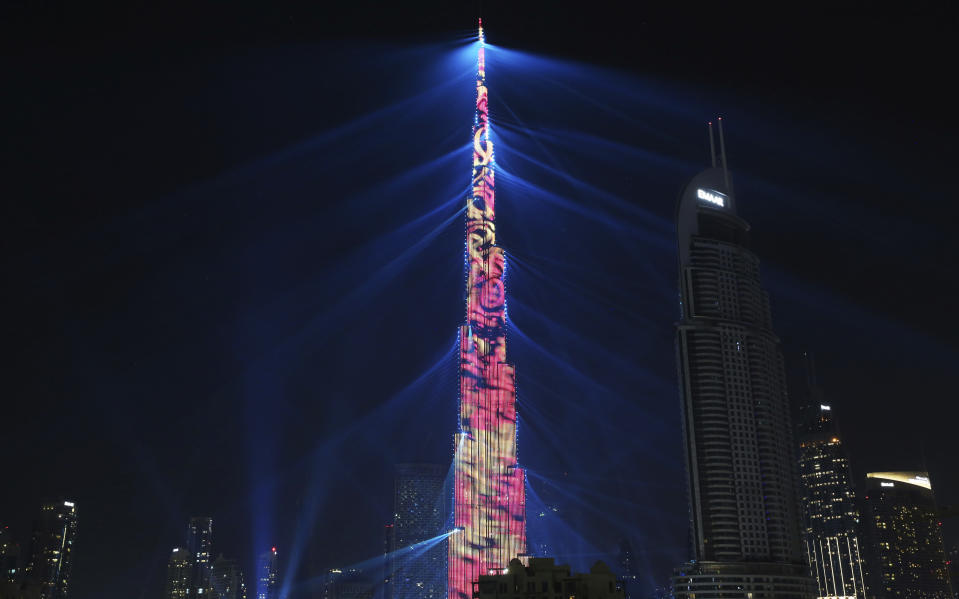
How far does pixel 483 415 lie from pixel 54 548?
93.2 m

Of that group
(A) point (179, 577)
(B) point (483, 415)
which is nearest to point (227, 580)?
(A) point (179, 577)

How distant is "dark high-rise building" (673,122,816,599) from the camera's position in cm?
9006

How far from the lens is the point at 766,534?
92.3 m

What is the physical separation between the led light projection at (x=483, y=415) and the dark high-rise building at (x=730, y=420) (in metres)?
20.6

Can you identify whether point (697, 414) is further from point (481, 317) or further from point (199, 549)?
point (199, 549)

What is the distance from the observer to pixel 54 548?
→ 142m

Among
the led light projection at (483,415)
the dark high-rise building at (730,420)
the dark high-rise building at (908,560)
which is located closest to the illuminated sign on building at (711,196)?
the dark high-rise building at (730,420)

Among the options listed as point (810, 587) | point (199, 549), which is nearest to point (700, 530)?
point (810, 587)

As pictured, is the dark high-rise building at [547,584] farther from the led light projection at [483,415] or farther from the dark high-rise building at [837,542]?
the dark high-rise building at [837,542]

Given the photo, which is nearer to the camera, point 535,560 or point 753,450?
point 535,560

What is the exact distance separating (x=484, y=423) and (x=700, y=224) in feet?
131

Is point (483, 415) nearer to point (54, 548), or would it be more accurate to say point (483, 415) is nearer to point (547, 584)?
point (547, 584)

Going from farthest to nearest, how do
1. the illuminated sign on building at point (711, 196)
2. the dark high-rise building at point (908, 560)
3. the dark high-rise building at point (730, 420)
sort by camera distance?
the dark high-rise building at point (908, 560) → the illuminated sign on building at point (711, 196) → the dark high-rise building at point (730, 420)

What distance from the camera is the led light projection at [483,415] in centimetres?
9125
